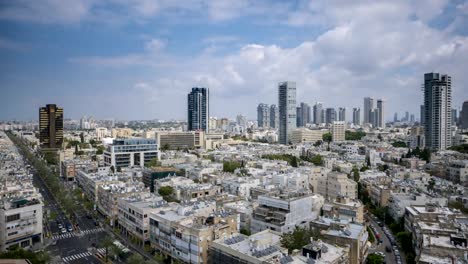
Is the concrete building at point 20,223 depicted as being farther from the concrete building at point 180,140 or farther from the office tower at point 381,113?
the office tower at point 381,113

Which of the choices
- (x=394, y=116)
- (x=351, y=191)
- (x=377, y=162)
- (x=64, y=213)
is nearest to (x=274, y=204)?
(x=351, y=191)

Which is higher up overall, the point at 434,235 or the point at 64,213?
the point at 434,235

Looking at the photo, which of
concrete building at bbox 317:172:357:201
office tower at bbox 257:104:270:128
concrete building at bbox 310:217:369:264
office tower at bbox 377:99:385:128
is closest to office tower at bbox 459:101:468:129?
office tower at bbox 377:99:385:128

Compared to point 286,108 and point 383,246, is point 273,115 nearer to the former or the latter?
point 286,108

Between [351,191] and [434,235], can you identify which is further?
[351,191]

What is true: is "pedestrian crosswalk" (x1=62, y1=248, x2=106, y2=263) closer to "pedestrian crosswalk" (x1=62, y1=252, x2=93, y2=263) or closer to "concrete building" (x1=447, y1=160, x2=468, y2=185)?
"pedestrian crosswalk" (x1=62, y1=252, x2=93, y2=263)

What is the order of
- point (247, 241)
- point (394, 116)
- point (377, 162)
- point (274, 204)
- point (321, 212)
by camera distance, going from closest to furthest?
point (247, 241)
point (274, 204)
point (321, 212)
point (377, 162)
point (394, 116)

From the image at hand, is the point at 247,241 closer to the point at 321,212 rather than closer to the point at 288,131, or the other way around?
the point at 321,212
